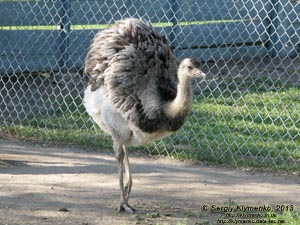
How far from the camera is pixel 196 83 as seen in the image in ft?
32.9

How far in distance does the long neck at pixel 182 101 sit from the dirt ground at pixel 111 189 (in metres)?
0.72

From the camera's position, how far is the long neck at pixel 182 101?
17.9 feet

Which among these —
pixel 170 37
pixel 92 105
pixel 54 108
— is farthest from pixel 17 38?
pixel 92 105

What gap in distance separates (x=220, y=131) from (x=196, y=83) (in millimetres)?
1920

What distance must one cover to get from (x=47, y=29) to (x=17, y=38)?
17.1 inches

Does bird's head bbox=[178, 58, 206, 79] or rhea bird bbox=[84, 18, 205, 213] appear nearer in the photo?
bird's head bbox=[178, 58, 206, 79]

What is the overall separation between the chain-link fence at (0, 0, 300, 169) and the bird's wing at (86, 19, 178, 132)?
1745 millimetres

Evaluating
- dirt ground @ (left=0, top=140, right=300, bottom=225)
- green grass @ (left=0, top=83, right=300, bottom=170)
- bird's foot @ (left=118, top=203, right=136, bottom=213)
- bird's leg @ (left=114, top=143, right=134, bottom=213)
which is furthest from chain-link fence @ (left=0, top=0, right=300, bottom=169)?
bird's foot @ (left=118, top=203, right=136, bottom=213)

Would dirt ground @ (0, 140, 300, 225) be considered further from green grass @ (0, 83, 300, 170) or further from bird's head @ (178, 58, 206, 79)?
bird's head @ (178, 58, 206, 79)

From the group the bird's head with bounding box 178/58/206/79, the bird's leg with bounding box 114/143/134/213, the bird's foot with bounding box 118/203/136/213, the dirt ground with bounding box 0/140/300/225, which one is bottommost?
the dirt ground with bounding box 0/140/300/225

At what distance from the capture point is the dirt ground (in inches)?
222

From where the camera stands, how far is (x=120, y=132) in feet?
19.0

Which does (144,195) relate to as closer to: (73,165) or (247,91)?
(73,165)

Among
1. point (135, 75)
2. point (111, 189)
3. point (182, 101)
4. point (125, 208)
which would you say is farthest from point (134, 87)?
point (111, 189)
